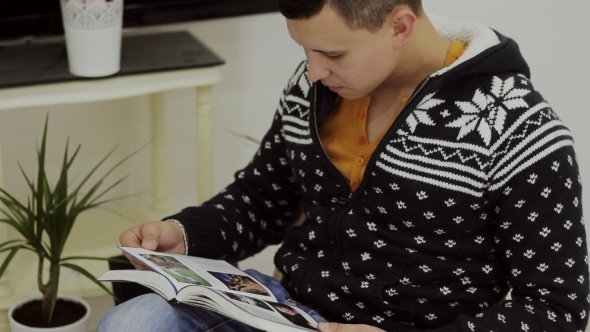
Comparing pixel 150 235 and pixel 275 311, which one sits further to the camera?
pixel 150 235

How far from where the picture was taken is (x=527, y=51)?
226 centimetres

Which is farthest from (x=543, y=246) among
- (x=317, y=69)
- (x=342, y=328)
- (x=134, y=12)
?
(x=134, y=12)

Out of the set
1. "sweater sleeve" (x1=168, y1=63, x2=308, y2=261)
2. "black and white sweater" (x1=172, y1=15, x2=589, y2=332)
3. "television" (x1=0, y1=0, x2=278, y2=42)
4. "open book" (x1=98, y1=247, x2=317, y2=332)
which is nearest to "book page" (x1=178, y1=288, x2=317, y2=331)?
"open book" (x1=98, y1=247, x2=317, y2=332)

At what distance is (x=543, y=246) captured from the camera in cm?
123

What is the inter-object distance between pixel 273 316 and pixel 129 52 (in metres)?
A: 0.87

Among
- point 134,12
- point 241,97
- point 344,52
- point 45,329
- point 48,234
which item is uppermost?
point 344,52

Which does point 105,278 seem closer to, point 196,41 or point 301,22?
point 301,22

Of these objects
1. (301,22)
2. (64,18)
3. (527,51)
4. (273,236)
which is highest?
(301,22)

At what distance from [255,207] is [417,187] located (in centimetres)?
37

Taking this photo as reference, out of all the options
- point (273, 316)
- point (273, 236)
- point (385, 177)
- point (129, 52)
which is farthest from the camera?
point (129, 52)

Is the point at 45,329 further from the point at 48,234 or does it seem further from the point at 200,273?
the point at 200,273

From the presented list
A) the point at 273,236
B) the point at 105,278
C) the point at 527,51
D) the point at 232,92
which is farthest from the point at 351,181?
the point at 527,51

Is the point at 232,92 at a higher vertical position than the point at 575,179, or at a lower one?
lower

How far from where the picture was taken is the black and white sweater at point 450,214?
1231 millimetres
